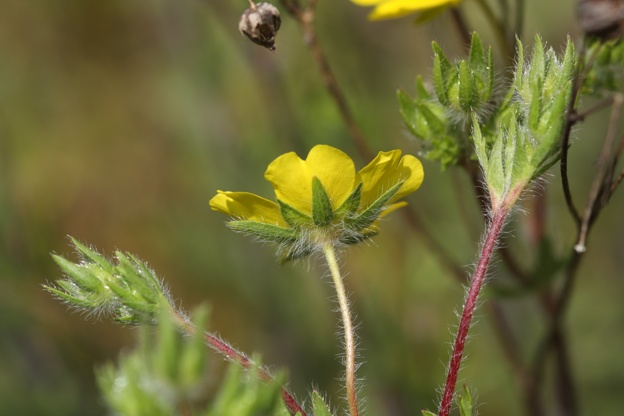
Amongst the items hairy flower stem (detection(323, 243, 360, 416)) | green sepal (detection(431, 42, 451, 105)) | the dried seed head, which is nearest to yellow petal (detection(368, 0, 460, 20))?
green sepal (detection(431, 42, 451, 105))

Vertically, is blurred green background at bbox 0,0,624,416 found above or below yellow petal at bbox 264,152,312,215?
below

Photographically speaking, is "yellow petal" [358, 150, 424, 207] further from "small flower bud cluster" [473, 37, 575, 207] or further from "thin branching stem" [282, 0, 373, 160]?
"thin branching stem" [282, 0, 373, 160]

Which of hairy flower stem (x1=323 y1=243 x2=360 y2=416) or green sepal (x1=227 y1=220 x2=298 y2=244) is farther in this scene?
green sepal (x1=227 y1=220 x2=298 y2=244)

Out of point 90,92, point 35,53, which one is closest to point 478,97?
point 35,53

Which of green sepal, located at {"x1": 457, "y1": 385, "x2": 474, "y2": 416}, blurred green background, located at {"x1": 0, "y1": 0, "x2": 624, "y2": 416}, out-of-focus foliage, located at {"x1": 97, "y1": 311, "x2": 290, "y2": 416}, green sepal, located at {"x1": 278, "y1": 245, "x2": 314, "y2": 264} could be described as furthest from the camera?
blurred green background, located at {"x1": 0, "y1": 0, "x2": 624, "y2": 416}

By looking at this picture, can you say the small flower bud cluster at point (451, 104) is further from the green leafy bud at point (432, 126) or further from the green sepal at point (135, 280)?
the green sepal at point (135, 280)

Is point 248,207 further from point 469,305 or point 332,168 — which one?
point 469,305

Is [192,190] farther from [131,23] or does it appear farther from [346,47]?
[131,23]

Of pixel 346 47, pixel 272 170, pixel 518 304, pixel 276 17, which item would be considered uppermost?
pixel 276 17

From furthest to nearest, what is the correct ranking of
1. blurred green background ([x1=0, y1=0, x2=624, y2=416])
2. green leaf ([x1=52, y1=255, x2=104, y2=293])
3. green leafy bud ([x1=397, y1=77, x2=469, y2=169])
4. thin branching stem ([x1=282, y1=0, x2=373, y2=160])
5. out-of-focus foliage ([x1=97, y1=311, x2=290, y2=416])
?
blurred green background ([x1=0, y1=0, x2=624, y2=416]) → thin branching stem ([x1=282, y1=0, x2=373, y2=160]) → green leafy bud ([x1=397, y1=77, x2=469, y2=169]) → green leaf ([x1=52, y1=255, x2=104, y2=293]) → out-of-focus foliage ([x1=97, y1=311, x2=290, y2=416])
